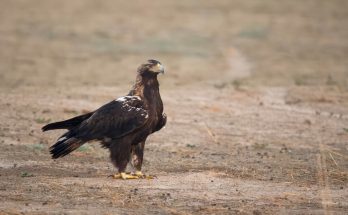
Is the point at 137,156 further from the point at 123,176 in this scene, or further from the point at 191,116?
the point at 191,116

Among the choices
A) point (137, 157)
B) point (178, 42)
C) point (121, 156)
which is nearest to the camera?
point (121, 156)

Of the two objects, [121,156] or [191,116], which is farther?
[191,116]

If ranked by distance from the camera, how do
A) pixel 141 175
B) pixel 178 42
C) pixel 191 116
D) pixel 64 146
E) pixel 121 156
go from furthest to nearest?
pixel 178 42 → pixel 191 116 → pixel 141 175 → pixel 121 156 → pixel 64 146

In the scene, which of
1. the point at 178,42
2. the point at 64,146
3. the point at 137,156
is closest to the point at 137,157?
the point at 137,156

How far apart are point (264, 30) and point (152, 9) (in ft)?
30.4

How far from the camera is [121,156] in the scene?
1125cm

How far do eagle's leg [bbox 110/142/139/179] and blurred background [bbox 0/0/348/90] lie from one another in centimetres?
989

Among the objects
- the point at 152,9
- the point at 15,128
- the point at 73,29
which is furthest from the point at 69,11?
the point at 15,128

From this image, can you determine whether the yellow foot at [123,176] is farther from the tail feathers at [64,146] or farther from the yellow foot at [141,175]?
the tail feathers at [64,146]

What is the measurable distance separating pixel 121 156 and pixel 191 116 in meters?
6.12

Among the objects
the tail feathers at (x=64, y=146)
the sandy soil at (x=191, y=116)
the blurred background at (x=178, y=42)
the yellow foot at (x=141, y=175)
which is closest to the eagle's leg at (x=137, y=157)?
the yellow foot at (x=141, y=175)

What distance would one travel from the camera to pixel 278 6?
172 feet

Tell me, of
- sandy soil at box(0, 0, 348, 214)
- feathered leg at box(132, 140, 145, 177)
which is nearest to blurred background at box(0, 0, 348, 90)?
sandy soil at box(0, 0, 348, 214)

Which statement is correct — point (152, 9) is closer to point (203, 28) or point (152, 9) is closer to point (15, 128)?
point (203, 28)
